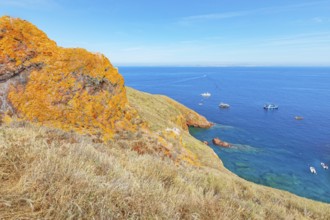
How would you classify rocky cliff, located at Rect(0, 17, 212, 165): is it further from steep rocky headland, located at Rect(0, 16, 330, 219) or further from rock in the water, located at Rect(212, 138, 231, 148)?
rock in the water, located at Rect(212, 138, 231, 148)

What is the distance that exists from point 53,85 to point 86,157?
7.11 metres

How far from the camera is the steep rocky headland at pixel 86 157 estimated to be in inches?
117

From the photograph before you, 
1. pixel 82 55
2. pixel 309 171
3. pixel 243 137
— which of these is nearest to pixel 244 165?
pixel 309 171

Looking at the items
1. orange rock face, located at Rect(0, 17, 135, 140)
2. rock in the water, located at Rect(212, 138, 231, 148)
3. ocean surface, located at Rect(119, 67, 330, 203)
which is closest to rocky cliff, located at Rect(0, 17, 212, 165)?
orange rock face, located at Rect(0, 17, 135, 140)

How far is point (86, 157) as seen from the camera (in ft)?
16.3

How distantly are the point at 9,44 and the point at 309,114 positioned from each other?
3513 inches

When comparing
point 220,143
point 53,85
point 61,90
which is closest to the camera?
point 53,85

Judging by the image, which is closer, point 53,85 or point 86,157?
point 86,157

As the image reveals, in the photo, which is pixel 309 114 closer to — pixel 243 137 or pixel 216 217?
pixel 243 137

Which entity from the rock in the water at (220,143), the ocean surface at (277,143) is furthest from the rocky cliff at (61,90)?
the rock in the water at (220,143)

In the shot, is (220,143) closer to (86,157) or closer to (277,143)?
(277,143)

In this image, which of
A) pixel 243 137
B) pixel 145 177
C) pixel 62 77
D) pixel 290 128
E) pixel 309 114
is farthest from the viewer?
pixel 309 114

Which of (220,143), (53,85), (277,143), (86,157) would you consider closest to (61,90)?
(53,85)

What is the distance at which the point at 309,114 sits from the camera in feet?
248
